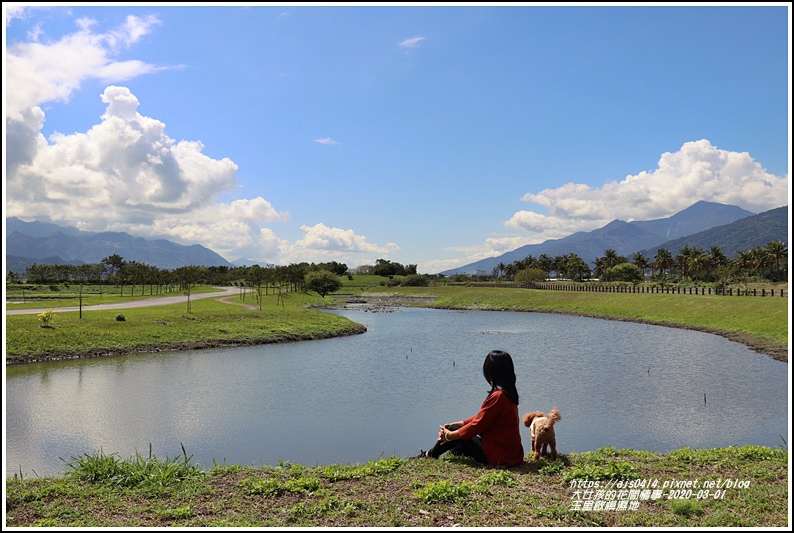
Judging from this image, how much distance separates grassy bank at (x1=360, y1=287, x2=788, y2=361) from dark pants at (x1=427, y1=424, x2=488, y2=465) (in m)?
32.2

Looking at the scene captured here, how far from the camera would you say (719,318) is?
2023 inches

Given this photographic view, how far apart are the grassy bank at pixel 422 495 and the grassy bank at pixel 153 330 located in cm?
2759

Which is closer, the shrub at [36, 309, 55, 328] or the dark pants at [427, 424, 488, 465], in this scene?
the dark pants at [427, 424, 488, 465]

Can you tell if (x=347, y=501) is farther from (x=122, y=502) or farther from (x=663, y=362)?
(x=663, y=362)

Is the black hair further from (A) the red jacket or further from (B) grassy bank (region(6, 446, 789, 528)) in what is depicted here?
(B) grassy bank (region(6, 446, 789, 528))

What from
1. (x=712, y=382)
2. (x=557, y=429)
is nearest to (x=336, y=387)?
(x=557, y=429)

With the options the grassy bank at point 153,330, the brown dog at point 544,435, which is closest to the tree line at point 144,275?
the grassy bank at point 153,330

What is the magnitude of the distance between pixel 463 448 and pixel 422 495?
7.61ft

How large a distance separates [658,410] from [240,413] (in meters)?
16.2

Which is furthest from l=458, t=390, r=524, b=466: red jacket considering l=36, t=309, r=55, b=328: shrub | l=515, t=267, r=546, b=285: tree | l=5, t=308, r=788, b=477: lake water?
l=515, t=267, r=546, b=285: tree

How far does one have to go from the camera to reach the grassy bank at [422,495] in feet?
23.3

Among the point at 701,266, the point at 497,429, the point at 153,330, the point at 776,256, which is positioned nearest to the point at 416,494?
the point at 497,429

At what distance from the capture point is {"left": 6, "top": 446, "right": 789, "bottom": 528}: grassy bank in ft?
23.3

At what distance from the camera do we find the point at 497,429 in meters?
9.27
